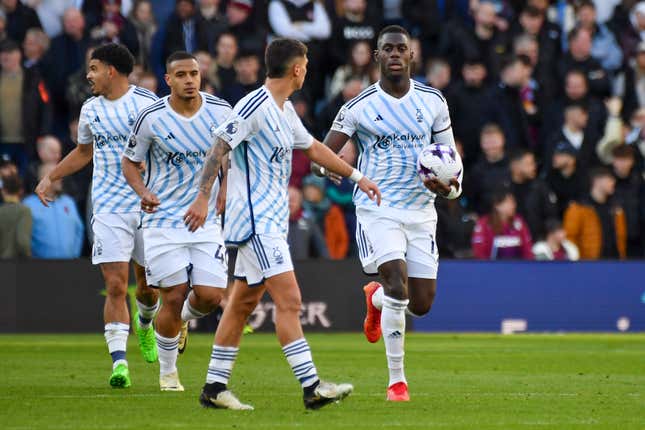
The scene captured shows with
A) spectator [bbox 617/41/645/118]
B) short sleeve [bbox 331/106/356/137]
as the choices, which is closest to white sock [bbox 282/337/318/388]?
short sleeve [bbox 331/106/356/137]

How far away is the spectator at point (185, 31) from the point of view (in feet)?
71.3

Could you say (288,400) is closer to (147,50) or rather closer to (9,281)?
(9,281)

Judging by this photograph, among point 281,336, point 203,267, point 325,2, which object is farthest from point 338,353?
point 325,2

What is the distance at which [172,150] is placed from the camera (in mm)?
11078

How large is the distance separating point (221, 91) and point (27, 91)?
9.07 feet

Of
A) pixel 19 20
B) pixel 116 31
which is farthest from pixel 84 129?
pixel 19 20

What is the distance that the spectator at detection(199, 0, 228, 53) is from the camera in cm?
2205

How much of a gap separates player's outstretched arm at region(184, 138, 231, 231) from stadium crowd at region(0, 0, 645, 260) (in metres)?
10.2

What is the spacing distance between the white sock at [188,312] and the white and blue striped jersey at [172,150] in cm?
78

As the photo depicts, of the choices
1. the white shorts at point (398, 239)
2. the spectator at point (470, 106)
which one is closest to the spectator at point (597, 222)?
the spectator at point (470, 106)

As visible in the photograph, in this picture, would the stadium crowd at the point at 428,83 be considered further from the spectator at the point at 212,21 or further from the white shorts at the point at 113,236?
the white shorts at the point at 113,236

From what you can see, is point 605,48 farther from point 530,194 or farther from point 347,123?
point 347,123

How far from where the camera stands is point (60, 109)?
21.5m

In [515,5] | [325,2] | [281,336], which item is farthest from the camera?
[515,5]
